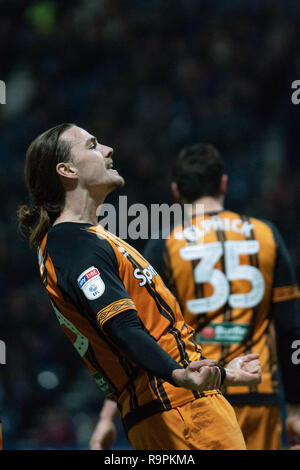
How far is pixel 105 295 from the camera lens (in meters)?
2.31

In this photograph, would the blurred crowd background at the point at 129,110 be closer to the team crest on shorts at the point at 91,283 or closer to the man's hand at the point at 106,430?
the man's hand at the point at 106,430

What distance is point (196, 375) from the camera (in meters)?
2.16

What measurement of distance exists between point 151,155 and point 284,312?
17.1 ft

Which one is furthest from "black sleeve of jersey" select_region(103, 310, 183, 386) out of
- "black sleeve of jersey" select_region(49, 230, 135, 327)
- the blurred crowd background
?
the blurred crowd background

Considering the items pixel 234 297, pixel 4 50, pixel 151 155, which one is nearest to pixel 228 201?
pixel 151 155

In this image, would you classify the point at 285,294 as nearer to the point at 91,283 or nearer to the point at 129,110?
the point at 91,283

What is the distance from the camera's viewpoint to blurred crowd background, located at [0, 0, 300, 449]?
7.25m

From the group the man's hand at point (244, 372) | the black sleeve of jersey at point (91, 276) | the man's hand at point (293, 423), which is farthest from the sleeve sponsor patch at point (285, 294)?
the black sleeve of jersey at point (91, 276)

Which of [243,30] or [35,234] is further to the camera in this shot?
[243,30]

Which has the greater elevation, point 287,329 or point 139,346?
point 139,346

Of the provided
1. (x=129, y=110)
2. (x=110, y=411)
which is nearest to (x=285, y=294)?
(x=110, y=411)

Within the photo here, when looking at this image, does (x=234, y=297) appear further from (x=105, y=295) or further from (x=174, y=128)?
(x=174, y=128)

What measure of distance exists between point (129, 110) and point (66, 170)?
642 centimetres

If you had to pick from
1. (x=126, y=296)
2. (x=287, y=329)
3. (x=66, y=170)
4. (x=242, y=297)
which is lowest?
→ (x=287, y=329)
